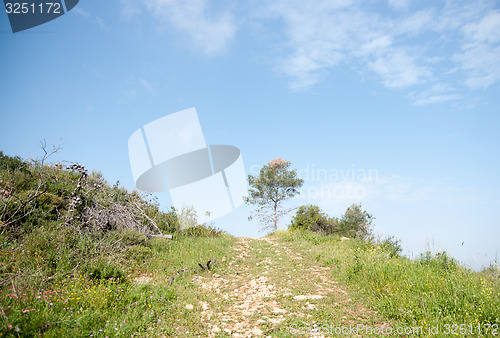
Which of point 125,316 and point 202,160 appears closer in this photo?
point 125,316

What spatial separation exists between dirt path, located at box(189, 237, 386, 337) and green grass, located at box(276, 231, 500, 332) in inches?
18.8

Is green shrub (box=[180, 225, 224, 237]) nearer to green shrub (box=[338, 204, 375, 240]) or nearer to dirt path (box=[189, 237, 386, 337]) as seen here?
dirt path (box=[189, 237, 386, 337])

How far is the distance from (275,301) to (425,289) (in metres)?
3.38

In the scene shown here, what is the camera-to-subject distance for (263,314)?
20.8ft

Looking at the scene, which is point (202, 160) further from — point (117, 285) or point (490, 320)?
point (490, 320)

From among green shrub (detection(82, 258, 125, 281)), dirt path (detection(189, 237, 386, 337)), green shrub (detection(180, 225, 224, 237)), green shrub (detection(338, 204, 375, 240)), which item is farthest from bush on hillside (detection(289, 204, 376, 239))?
green shrub (detection(82, 258, 125, 281))

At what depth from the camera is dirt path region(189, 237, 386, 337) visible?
19.0 ft

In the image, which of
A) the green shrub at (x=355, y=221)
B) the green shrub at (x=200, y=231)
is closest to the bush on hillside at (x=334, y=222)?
the green shrub at (x=355, y=221)

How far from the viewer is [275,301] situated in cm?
709

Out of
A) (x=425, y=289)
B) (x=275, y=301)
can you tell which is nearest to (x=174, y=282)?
(x=275, y=301)

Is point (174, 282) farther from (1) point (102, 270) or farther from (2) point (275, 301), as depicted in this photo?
(2) point (275, 301)

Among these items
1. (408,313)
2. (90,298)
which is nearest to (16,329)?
(90,298)

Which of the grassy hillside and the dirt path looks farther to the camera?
the dirt path

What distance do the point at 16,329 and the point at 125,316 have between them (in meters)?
1.74
